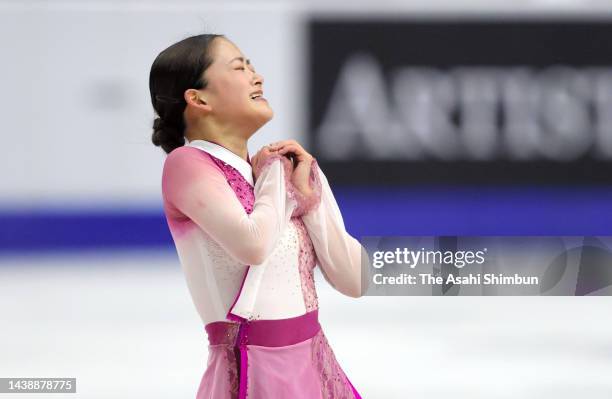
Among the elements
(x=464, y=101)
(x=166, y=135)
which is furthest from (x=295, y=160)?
(x=464, y=101)

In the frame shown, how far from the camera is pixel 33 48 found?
536 cm

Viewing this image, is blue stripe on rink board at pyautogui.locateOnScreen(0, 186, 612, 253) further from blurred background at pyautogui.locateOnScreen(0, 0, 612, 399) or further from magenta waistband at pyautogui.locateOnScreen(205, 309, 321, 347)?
magenta waistband at pyautogui.locateOnScreen(205, 309, 321, 347)

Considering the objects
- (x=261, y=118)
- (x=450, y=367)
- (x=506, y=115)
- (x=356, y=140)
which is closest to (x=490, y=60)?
(x=506, y=115)

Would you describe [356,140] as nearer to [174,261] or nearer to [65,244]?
[174,261]

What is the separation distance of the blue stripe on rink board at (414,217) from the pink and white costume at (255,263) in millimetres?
3671

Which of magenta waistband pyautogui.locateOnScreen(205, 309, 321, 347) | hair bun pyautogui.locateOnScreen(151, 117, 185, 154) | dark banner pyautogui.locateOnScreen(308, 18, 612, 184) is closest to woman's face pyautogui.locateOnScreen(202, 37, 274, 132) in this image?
hair bun pyautogui.locateOnScreen(151, 117, 185, 154)

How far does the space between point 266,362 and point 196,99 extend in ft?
1.61

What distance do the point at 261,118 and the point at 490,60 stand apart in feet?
12.9

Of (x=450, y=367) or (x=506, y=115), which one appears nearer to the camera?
(x=450, y=367)

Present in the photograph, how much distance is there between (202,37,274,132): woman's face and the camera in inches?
63.4

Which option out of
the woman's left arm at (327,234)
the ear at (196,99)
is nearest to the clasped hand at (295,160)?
the woman's left arm at (327,234)

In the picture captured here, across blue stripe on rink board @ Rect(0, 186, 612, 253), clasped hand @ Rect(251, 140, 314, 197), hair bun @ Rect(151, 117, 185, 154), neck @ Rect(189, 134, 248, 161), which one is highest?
blue stripe on rink board @ Rect(0, 186, 612, 253)

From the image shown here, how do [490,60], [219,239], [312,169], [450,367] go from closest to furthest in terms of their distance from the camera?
[219,239] < [312,169] < [450,367] < [490,60]

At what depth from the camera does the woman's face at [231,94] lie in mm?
1611
